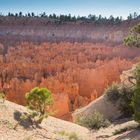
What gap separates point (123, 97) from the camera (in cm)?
3002

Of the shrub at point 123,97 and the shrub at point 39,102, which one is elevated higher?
the shrub at point 39,102

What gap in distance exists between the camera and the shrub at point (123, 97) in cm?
2966

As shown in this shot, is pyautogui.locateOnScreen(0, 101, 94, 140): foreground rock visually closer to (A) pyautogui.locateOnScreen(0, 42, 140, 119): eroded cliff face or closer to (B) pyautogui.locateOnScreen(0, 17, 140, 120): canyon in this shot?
(B) pyautogui.locateOnScreen(0, 17, 140, 120): canyon

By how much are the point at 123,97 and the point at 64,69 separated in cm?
4519

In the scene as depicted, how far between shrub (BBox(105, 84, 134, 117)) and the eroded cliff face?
16.7m

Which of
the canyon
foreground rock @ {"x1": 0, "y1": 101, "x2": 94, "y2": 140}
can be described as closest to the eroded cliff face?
the canyon

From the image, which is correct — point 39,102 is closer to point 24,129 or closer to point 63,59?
point 24,129

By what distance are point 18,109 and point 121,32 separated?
7246 centimetres

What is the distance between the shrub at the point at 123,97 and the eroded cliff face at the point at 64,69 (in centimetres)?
1666

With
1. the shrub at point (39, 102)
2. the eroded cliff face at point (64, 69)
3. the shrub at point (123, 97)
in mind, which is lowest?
the eroded cliff face at point (64, 69)

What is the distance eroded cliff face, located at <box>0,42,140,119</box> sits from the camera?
59553 mm

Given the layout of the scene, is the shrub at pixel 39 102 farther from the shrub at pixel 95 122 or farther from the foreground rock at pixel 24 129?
the shrub at pixel 95 122

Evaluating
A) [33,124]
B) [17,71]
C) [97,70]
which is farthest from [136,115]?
[17,71]

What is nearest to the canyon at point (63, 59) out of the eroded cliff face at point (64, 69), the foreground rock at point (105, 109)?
the eroded cliff face at point (64, 69)
